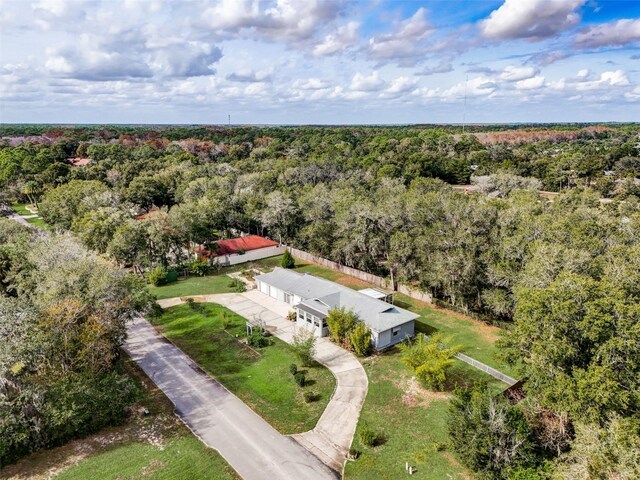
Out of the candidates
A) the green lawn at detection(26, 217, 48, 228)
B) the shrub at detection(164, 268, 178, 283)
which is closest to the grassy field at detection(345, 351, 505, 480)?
the shrub at detection(164, 268, 178, 283)

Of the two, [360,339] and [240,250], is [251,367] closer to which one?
[360,339]

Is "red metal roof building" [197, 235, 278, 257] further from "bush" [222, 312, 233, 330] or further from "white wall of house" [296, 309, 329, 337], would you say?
"white wall of house" [296, 309, 329, 337]

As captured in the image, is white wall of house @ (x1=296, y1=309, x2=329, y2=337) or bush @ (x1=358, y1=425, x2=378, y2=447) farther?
white wall of house @ (x1=296, y1=309, x2=329, y2=337)

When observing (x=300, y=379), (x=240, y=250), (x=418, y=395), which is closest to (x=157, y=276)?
(x=240, y=250)

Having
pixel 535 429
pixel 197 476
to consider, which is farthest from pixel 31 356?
pixel 535 429

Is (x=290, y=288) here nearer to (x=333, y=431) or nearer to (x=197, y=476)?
(x=333, y=431)

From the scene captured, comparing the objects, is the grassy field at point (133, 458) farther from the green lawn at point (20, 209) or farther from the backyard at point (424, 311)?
the green lawn at point (20, 209)

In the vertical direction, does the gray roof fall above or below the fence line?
above

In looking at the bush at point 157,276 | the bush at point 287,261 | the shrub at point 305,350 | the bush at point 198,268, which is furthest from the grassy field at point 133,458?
the bush at point 287,261
